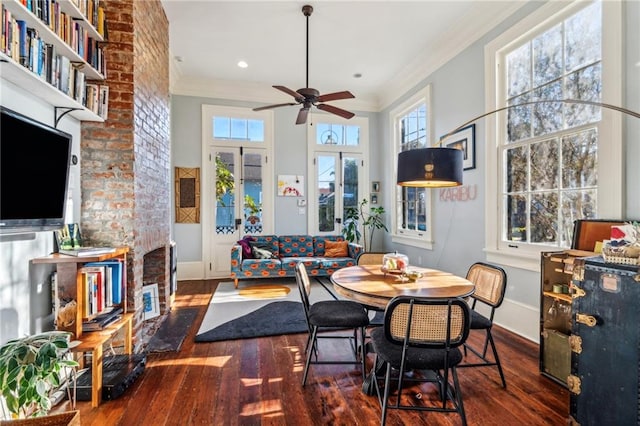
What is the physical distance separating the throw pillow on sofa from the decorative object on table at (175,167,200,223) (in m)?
2.31

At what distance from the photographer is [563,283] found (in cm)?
226

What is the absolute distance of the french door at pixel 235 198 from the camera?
539 centimetres

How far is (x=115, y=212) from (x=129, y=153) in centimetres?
48

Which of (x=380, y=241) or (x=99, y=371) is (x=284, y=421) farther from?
(x=380, y=241)

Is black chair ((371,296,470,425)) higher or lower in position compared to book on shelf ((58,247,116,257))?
lower

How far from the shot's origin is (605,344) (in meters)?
1.55

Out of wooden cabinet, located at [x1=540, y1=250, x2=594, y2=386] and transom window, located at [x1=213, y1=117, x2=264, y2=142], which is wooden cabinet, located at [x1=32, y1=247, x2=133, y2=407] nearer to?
wooden cabinet, located at [x1=540, y1=250, x2=594, y2=386]

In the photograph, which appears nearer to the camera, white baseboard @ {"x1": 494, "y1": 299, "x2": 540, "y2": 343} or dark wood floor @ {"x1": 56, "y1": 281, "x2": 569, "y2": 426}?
dark wood floor @ {"x1": 56, "y1": 281, "x2": 569, "y2": 426}

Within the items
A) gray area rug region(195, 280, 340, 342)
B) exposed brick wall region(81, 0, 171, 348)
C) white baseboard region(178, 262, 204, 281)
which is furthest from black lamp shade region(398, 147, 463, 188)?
white baseboard region(178, 262, 204, 281)

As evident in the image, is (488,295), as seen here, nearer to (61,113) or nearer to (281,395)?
(281,395)

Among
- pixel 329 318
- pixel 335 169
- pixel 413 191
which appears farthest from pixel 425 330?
pixel 335 169

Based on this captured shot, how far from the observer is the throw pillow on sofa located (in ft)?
17.4

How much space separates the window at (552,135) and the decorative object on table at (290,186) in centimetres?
328

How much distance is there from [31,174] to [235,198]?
3.79 metres
